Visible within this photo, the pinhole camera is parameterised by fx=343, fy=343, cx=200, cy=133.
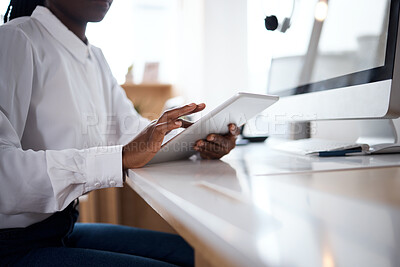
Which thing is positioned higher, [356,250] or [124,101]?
[124,101]

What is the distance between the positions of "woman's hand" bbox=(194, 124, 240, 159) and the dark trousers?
0.80 ft

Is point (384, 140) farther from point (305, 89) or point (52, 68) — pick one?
point (52, 68)

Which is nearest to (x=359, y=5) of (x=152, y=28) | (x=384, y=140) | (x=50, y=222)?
(x=384, y=140)

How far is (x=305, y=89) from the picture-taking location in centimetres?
90

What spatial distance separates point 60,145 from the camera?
2.52 feet

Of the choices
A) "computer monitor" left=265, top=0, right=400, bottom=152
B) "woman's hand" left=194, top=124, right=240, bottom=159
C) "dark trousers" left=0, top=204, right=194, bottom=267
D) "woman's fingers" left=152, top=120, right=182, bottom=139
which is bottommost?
"dark trousers" left=0, top=204, right=194, bottom=267

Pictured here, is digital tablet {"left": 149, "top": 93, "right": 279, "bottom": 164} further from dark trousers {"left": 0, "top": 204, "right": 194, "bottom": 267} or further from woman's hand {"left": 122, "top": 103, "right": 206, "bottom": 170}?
dark trousers {"left": 0, "top": 204, "right": 194, "bottom": 267}

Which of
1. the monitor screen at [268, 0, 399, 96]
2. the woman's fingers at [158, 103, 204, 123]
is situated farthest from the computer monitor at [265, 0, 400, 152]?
the woman's fingers at [158, 103, 204, 123]

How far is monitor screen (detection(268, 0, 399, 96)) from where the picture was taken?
2.15ft

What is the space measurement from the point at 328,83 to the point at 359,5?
0.18m

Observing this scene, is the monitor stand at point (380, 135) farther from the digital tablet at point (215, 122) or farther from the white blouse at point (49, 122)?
the white blouse at point (49, 122)

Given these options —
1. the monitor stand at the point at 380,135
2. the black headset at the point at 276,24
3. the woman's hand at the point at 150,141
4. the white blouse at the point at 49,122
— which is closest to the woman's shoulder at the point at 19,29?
the white blouse at the point at 49,122

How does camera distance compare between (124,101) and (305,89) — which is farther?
(124,101)

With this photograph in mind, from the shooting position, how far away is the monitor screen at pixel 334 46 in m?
0.65
